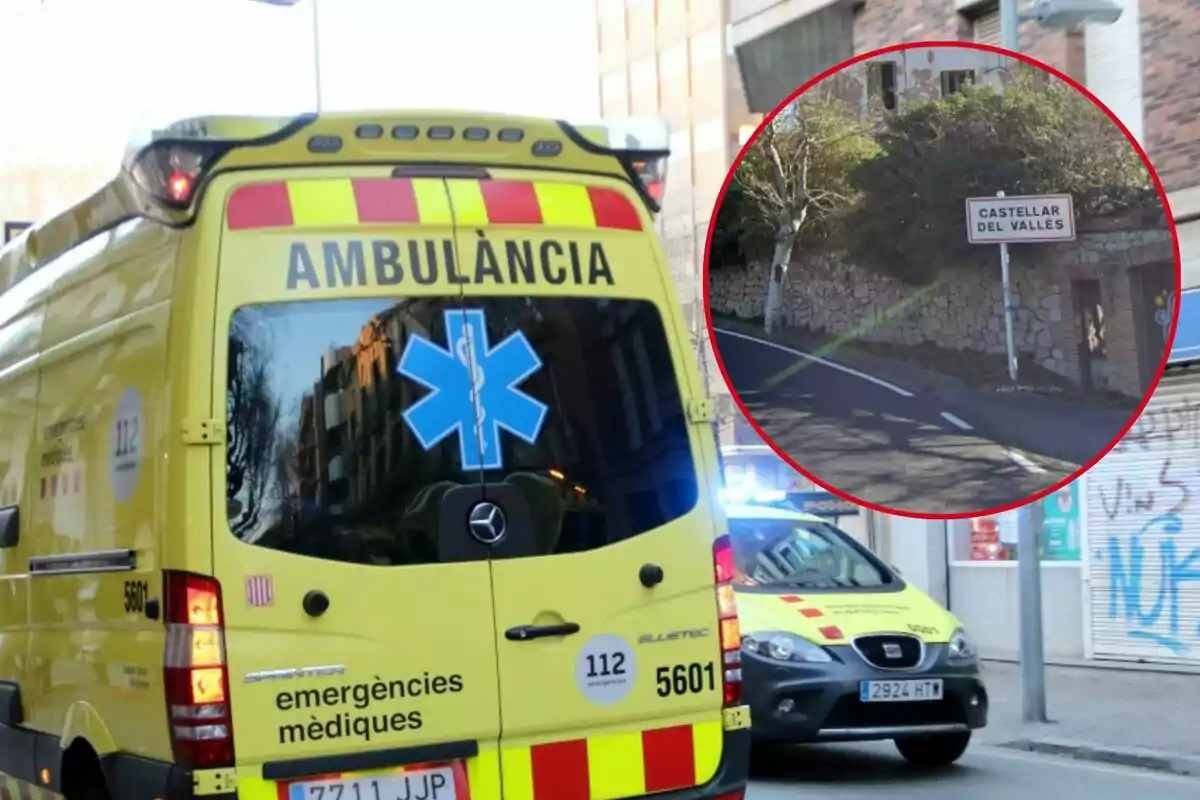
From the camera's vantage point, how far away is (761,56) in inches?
819

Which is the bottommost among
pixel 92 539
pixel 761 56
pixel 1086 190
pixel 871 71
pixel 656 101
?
pixel 92 539

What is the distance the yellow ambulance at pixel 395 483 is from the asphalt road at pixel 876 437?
2096mm

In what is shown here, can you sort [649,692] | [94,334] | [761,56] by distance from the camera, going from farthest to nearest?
[761,56] < [94,334] < [649,692]

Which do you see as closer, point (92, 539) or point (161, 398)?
point (161, 398)

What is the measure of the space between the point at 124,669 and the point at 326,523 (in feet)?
2.81

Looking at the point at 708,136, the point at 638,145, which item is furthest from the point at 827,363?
the point at 708,136

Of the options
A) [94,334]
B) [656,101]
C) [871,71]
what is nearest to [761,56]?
[871,71]

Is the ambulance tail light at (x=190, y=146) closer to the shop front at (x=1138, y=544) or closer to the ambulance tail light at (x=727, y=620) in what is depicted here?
the ambulance tail light at (x=727, y=620)

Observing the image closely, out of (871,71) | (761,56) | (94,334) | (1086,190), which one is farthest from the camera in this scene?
(761,56)

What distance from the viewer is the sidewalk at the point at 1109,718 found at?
10.8 meters

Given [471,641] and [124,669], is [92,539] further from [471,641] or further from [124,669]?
[471,641]

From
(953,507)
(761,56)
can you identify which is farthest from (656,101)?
(953,507)

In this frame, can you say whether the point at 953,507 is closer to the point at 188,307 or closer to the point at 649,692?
the point at 649,692

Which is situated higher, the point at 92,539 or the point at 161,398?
the point at 161,398
